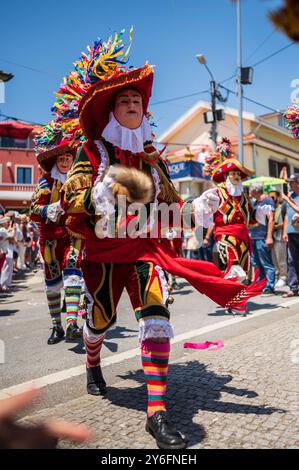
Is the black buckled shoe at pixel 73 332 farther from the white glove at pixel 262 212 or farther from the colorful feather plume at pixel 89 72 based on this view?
the white glove at pixel 262 212

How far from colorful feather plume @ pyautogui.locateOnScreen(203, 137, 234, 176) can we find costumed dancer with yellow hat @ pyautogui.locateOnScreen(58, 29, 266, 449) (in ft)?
13.2

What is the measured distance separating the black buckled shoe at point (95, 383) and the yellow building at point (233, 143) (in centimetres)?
1871

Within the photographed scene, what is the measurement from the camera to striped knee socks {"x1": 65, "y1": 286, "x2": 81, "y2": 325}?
4.82m

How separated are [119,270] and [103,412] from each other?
0.90 metres

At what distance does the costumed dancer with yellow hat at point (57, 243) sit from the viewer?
4.84 meters

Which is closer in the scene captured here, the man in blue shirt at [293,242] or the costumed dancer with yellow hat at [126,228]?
the costumed dancer with yellow hat at [126,228]

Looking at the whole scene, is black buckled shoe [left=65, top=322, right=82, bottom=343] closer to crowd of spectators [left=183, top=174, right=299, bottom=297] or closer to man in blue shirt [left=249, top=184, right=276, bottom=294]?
crowd of spectators [left=183, top=174, right=299, bottom=297]

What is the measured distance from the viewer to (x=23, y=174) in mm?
40594

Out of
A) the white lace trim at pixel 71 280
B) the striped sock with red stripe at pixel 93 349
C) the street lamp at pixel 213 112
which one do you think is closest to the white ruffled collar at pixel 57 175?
the white lace trim at pixel 71 280

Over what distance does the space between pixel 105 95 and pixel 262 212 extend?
386 cm

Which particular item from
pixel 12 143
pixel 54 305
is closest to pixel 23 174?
pixel 12 143

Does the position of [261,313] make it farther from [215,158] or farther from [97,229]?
[97,229]

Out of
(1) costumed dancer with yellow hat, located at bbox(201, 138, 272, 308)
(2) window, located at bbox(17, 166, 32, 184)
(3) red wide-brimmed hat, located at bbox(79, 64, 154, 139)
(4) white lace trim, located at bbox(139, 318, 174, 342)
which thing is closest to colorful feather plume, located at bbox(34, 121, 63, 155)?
(3) red wide-brimmed hat, located at bbox(79, 64, 154, 139)
